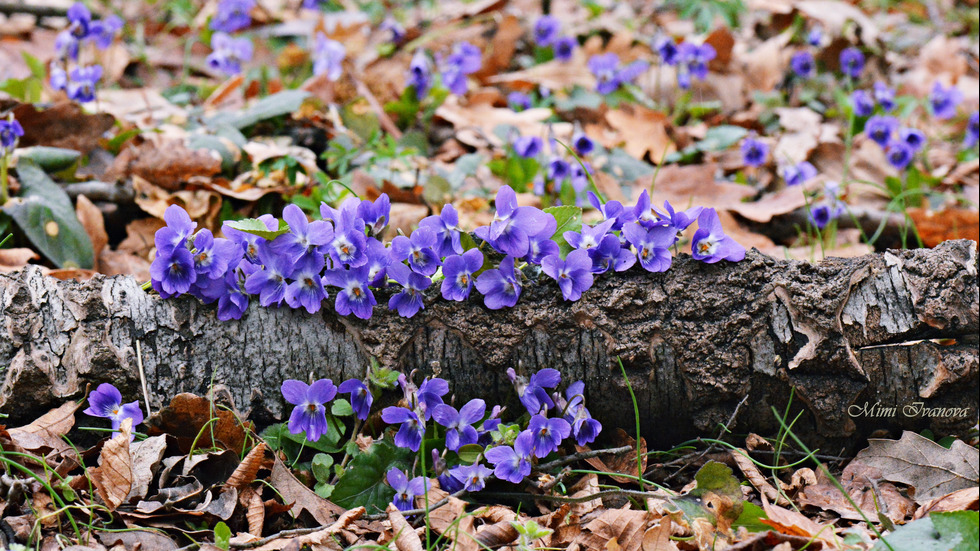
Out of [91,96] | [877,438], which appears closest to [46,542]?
[877,438]

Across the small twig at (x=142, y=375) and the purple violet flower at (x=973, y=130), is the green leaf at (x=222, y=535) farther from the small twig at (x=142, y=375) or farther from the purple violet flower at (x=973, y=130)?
the purple violet flower at (x=973, y=130)

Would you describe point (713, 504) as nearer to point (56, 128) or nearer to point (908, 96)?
point (56, 128)

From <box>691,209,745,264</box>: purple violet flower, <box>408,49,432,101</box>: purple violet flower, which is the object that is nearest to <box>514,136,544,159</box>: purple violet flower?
<box>408,49,432,101</box>: purple violet flower

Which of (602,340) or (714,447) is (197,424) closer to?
(602,340)

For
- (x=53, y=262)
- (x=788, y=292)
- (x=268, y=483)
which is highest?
(x=788, y=292)

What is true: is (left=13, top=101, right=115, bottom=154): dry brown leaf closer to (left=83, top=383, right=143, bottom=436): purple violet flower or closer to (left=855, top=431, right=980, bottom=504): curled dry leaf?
(left=83, top=383, right=143, bottom=436): purple violet flower

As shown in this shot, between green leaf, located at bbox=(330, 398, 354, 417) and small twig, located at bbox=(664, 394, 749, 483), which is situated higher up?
green leaf, located at bbox=(330, 398, 354, 417)
